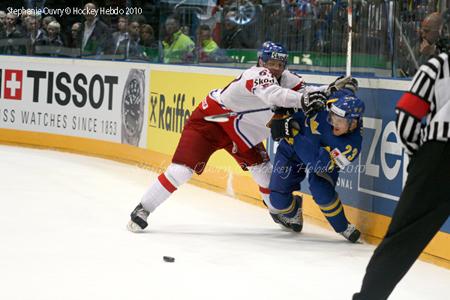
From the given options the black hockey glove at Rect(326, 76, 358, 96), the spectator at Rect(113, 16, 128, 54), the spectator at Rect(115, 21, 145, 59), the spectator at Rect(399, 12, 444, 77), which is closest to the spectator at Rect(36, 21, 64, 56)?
the spectator at Rect(113, 16, 128, 54)

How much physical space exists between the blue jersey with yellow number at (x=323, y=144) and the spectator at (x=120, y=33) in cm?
510

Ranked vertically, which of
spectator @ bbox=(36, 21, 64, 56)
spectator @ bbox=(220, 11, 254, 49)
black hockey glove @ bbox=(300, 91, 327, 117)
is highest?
spectator @ bbox=(220, 11, 254, 49)

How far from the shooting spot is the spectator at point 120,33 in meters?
11.2

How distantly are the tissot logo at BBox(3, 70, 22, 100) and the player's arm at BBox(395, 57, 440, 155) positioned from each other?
8.98 m

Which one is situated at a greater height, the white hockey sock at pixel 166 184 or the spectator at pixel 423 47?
the spectator at pixel 423 47

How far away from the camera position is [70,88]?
11.5 metres

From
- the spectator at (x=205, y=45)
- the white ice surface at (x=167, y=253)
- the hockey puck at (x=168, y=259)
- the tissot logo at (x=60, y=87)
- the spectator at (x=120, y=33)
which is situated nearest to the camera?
the white ice surface at (x=167, y=253)

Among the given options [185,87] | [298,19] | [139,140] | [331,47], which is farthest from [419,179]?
[139,140]

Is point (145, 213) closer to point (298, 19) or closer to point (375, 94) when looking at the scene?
point (375, 94)

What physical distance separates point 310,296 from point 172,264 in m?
0.99

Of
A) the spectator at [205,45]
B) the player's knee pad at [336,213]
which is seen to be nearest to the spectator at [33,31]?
the spectator at [205,45]

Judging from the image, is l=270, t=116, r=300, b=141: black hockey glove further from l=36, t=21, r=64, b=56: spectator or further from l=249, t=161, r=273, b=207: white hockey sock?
l=36, t=21, r=64, b=56: spectator

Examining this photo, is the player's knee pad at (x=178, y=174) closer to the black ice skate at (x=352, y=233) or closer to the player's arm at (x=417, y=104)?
the black ice skate at (x=352, y=233)

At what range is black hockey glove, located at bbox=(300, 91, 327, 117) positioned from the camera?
6.02 m
